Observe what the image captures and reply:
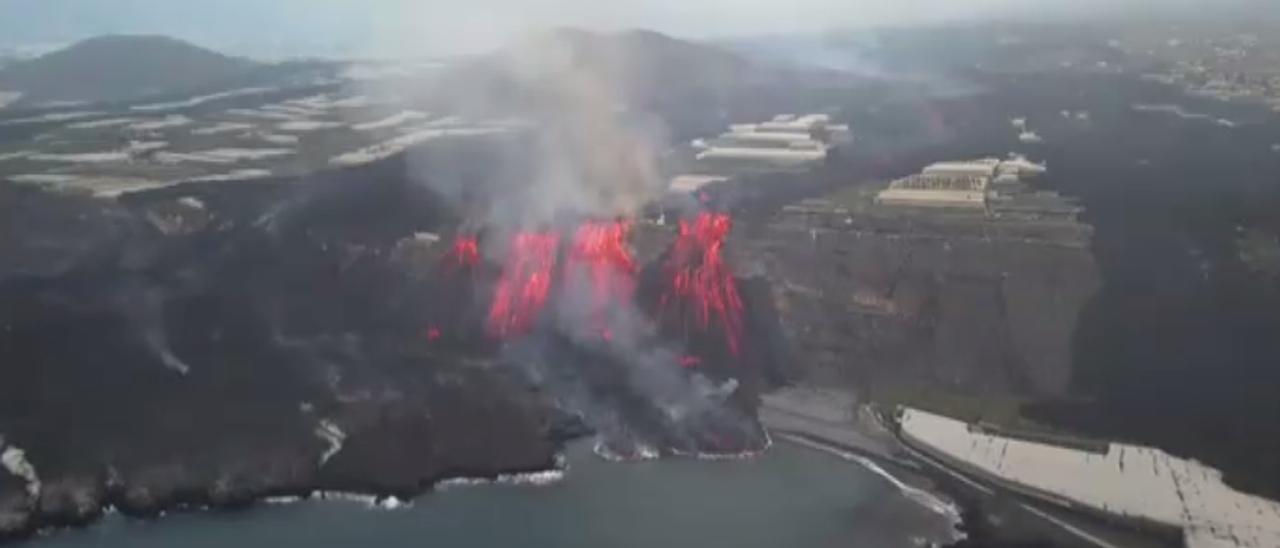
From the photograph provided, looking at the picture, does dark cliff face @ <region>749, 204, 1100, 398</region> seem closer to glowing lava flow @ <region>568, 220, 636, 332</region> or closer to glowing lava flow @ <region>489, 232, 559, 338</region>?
glowing lava flow @ <region>568, 220, 636, 332</region>

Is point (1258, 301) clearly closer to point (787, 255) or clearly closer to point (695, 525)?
point (787, 255)

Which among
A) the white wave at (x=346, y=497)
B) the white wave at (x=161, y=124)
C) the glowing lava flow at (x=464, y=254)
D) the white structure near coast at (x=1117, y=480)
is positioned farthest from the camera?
the white wave at (x=161, y=124)

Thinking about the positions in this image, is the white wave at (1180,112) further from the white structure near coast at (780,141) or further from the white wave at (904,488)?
the white wave at (904,488)

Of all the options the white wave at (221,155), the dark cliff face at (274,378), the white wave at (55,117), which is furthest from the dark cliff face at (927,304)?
the white wave at (55,117)

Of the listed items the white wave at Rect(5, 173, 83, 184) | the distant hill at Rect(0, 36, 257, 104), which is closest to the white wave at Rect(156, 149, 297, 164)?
the white wave at Rect(5, 173, 83, 184)

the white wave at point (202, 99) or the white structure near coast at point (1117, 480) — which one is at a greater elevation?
the white wave at point (202, 99)

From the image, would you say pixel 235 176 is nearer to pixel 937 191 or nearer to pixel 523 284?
pixel 523 284
